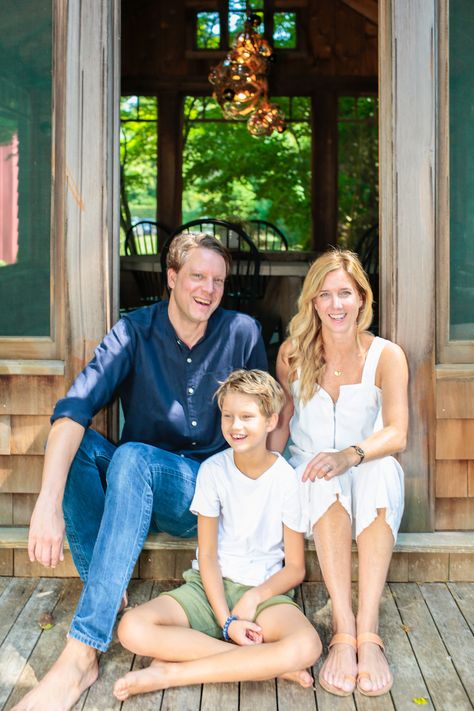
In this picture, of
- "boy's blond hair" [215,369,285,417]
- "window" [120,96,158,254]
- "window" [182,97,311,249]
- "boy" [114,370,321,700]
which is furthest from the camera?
"window" [182,97,311,249]

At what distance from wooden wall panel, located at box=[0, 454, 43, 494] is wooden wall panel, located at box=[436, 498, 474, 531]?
1324 mm

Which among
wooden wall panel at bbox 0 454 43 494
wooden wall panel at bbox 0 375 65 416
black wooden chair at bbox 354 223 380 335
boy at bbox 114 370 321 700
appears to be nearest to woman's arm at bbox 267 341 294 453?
boy at bbox 114 370 321 700

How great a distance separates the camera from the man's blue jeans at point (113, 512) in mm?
2053

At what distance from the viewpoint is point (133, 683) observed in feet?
6.48

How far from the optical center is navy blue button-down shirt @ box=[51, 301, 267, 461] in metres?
2.51

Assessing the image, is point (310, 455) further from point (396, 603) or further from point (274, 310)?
point (274, 310)

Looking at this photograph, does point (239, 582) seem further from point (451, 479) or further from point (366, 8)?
point (366, 8)

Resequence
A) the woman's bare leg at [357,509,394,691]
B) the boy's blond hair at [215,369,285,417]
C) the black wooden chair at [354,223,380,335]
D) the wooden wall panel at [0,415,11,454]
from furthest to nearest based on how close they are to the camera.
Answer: the black wooden chair at [354,223,380,335] < the wooden wall panel at [0,415,11,454] < the boy's blond hair at [215,369,285,417] < the woman's bare leg at [357,509,394,691]

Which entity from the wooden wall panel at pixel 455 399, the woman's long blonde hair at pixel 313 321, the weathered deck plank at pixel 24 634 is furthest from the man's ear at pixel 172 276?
the weathered deck plank at pixel 24 634

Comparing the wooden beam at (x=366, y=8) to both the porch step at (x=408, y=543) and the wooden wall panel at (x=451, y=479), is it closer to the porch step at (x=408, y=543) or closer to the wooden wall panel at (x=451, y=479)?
the wooden wall panel at (x=451, y=479)

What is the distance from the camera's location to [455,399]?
272 centimetres

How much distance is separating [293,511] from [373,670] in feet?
1.45

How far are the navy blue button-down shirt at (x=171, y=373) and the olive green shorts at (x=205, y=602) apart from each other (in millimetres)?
421

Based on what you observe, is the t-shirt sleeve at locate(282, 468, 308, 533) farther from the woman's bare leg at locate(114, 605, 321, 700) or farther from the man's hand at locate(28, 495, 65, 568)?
the man's hand at locate(28, 495, 65, 568)
